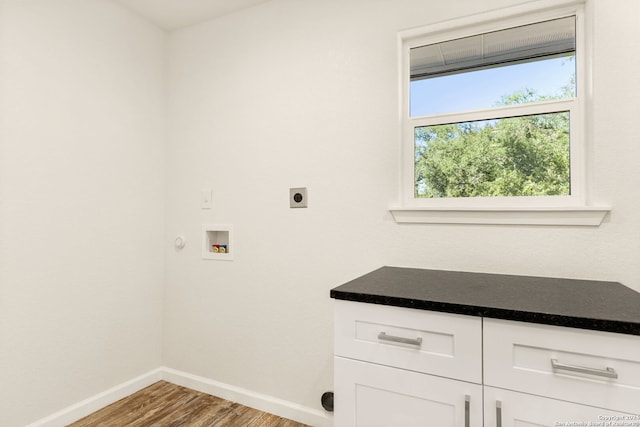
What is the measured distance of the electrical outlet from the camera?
79.8 inches

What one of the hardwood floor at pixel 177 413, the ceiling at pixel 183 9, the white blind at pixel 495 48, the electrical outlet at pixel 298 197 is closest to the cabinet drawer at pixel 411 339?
the electrical outlet at pixel 298 197

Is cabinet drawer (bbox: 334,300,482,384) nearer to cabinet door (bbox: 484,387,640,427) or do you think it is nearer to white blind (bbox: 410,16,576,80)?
cabinet door (bbox: 484,387,640,427)

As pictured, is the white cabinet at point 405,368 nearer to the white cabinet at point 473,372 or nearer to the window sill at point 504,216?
the white cabinet at point 473,372

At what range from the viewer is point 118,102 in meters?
2.24

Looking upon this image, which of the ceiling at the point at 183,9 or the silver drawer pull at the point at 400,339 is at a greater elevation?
the ceiling at the point at 183,9

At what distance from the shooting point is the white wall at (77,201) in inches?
68.8

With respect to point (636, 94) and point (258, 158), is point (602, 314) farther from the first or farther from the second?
point (258, 158)

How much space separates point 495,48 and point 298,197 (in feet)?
4.15

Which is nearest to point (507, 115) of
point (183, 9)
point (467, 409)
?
point (467, 409)

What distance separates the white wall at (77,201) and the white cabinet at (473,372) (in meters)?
1.63

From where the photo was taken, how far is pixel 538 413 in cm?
99

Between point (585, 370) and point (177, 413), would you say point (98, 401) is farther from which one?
point (585, 370)

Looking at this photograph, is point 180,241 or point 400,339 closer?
point 400,339

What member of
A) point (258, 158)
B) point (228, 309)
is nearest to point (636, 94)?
point (258, 158)
